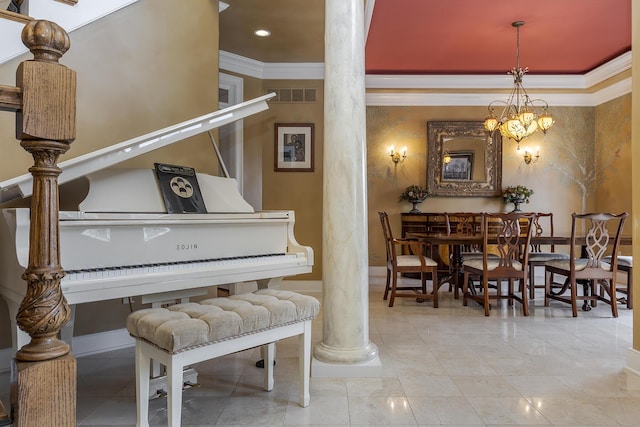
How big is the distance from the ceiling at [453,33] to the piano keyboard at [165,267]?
2.83m

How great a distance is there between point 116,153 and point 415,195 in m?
5.11

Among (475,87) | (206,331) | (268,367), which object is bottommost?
(268,367)

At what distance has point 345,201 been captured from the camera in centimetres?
266

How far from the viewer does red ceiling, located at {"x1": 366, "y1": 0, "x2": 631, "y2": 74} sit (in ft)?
14.8

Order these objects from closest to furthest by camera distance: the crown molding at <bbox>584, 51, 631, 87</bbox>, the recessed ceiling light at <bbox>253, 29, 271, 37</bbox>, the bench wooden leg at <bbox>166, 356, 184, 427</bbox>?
1. the bench wooden leg at <bbox>166, 356, 184, 427</bbox>
2. the recessed ceiling light at <bbox>253, 29, 271, 37</bbox>
3. the crown molding at <bbox>584, 51, 631, 87</bbox>

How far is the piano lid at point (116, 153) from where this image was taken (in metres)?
1.90

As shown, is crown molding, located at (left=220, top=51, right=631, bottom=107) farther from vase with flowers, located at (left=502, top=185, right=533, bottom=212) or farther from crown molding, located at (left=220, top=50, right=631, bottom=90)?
vase with flowers, located at (left=502, top=185, right=533, bottom=212)

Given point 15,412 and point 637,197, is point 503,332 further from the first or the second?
point 15,412

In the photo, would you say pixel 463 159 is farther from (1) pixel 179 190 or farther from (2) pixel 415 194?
(1) pixel 179 190

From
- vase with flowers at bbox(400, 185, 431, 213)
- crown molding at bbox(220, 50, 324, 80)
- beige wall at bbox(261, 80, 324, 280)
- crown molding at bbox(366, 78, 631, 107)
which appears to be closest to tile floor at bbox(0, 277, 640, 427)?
beige wall at bbox(261, 80, 324, 280)

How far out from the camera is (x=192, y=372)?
246 centimetres

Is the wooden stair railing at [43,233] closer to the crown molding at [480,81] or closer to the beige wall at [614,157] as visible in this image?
the crown molding at [480,81]

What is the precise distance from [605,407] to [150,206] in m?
2.74

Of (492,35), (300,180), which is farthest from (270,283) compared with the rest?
(492,35)
